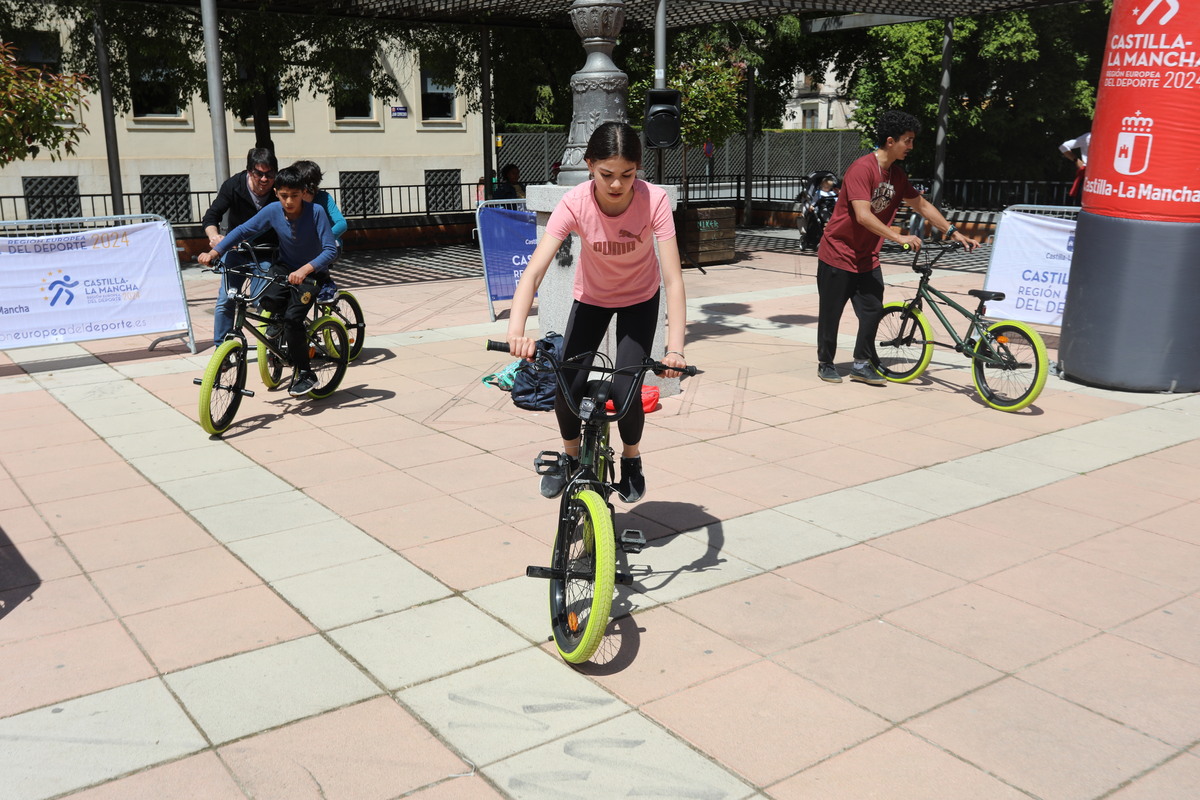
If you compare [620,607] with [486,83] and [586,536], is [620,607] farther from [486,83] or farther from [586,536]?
[486,83]

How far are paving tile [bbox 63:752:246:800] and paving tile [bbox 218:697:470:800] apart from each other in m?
0.05

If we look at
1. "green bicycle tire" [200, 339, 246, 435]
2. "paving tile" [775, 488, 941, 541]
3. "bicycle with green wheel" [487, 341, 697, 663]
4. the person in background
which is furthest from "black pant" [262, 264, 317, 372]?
the person in background

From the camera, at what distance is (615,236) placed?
453 centimetres

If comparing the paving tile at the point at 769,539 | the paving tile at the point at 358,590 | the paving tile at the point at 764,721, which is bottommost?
the paving tile at the point at 358,590

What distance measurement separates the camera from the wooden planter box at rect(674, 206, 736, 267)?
57.1ft

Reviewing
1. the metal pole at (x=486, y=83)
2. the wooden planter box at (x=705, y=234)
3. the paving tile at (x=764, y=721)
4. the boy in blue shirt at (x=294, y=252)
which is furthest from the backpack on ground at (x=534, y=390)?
the metal pole at (x=486, y=83)

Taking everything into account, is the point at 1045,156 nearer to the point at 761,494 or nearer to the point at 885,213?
the point at 885,213

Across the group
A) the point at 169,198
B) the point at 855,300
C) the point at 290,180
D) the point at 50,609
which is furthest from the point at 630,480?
the point at 169,198

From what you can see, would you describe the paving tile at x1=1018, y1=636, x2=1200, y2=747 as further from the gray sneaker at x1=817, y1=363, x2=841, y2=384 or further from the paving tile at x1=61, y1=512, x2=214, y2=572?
the gray sneaker at x1=817, y1=363, x2=841, y2=384

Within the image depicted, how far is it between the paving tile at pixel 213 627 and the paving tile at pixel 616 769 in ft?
4.53

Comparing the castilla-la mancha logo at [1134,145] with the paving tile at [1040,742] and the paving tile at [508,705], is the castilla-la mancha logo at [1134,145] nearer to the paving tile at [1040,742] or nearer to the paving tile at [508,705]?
the paving tile at [1040,742]

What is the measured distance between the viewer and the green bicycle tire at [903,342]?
29.1ft

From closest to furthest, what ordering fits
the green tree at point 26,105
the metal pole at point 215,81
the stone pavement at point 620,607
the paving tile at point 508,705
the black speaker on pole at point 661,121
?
1. the stone pavement at point 620,607
2. the paving tile at point 508,705
3. the green tree at point 26,105
4. the metal pole at point 215,81
5. the black speaker on pole at point 661,121

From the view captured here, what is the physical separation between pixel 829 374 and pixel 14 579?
20.6ft
